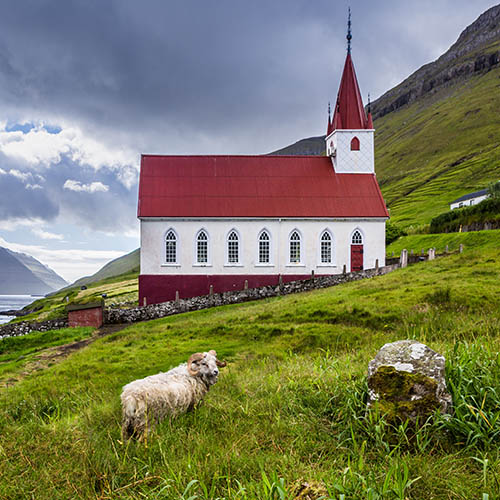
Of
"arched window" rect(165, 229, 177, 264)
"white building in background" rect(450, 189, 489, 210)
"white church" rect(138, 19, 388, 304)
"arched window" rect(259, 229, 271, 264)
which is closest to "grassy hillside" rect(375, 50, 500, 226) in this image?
"white building in background" rect(450, 189, 489, 210)

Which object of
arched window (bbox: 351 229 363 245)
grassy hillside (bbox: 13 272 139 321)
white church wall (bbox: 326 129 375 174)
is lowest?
grassy hillside (bbox: 13 272 139 321)

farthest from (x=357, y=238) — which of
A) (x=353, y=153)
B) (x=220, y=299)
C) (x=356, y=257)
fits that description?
(x=220, y=299)

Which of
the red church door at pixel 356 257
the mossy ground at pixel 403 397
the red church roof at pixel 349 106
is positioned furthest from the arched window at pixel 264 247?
the mossy ground at pixel 403 397

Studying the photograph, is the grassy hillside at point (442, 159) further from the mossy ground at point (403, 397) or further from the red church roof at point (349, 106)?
the mossy ground at point (403, 397)

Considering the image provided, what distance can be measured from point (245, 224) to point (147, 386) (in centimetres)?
3227

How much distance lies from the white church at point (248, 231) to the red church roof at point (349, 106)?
657 centimetres

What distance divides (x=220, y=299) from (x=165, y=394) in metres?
25.6

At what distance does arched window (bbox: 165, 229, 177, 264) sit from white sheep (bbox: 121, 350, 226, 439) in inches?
1207

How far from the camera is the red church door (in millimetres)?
38031

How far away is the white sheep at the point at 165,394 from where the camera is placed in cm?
555

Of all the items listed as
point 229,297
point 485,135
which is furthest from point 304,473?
point 485,135

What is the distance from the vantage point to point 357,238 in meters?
38.4

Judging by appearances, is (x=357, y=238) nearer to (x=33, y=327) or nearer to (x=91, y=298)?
(x=33, y=327)

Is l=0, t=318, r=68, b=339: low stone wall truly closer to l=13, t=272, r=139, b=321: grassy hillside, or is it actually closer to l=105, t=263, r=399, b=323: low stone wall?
l=105, t=263, r=399, b=323: low stone wall
